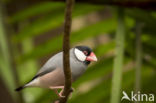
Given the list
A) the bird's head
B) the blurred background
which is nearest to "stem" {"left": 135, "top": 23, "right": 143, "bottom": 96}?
the blurred background

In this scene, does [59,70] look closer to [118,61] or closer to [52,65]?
[52,65]

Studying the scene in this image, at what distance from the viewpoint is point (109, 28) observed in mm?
895

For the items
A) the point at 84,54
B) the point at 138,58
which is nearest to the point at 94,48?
the point at 138,58

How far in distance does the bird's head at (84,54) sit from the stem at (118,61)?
0.34 feet

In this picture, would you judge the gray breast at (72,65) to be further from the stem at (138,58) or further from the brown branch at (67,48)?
the stem at (138,58)

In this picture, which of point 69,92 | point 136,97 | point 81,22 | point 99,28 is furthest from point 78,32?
point 81,22

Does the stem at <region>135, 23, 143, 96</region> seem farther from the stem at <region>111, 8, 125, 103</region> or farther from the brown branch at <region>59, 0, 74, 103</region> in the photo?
the brown branch at <region>59, 0, 74, 103</region>

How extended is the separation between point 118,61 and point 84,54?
196mm

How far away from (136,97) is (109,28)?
46cm

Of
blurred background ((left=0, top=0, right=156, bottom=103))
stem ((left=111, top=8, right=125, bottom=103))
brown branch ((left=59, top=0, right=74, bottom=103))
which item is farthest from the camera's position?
blurred background ((left=0, top=0, right=156, bottom=103))

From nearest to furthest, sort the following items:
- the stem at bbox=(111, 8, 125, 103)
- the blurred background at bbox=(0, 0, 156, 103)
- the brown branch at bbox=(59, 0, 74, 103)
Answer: the brown branch at bbox=(59, 0, 74, 103) → the stem at bbox=(111, 8, 125, 103) → the blurred background at bbox=(0, 0, 156, 103)

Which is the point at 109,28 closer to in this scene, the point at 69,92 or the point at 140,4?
the point at 140,4

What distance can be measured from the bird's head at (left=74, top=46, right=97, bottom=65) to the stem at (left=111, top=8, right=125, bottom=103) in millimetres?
103

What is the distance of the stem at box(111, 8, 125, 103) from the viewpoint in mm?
475
